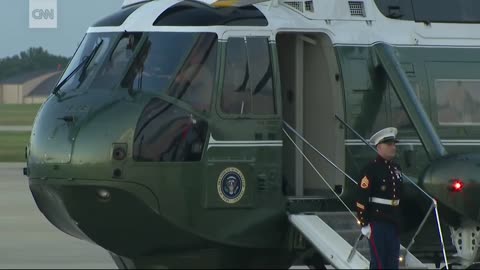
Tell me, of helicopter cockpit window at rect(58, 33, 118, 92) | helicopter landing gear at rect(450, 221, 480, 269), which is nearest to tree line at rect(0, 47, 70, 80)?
helicopter cockpit window at rect(58, 33, 118, 92)

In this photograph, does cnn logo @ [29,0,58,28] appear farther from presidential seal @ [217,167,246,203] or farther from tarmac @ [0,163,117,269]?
presidential seal @ [217,167,246,203]

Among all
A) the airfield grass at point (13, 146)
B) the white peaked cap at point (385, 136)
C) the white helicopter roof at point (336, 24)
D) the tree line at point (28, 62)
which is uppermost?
the tree line at point (28, 62)

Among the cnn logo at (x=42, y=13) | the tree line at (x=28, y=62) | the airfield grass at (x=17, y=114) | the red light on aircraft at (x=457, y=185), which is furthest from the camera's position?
the airfield grass at (x=17, y=114)

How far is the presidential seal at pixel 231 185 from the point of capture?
11000mm

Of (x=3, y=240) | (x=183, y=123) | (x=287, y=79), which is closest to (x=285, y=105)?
(x=287, y=79)

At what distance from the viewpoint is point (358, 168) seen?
11.6 metres

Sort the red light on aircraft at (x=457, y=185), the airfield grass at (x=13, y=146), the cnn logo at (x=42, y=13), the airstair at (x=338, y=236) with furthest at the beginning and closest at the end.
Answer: the cnn logo at (x=42, y=13) → the airfield grass at (x=13, y=146) → the red light on aircraft at (x=457, y=185) → the airstair at (x=338, y=236)

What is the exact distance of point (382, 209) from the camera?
34.0 ft

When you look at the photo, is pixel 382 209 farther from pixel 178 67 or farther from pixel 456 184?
pixel 178 67

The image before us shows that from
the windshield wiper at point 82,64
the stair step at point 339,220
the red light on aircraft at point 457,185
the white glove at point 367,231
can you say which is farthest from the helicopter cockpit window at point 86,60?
the red light on aircraft at point 457,185

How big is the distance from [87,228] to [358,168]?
8.26 feet

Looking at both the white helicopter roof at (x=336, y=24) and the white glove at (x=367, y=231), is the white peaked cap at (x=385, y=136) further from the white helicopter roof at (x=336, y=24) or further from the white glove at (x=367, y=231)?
the white helicopter roof at (x=336, y=24)

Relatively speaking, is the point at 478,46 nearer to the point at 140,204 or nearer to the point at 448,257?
the point at 448,257

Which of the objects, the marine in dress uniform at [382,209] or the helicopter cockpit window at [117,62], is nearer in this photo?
the marine in dress uniform at [382,209]
